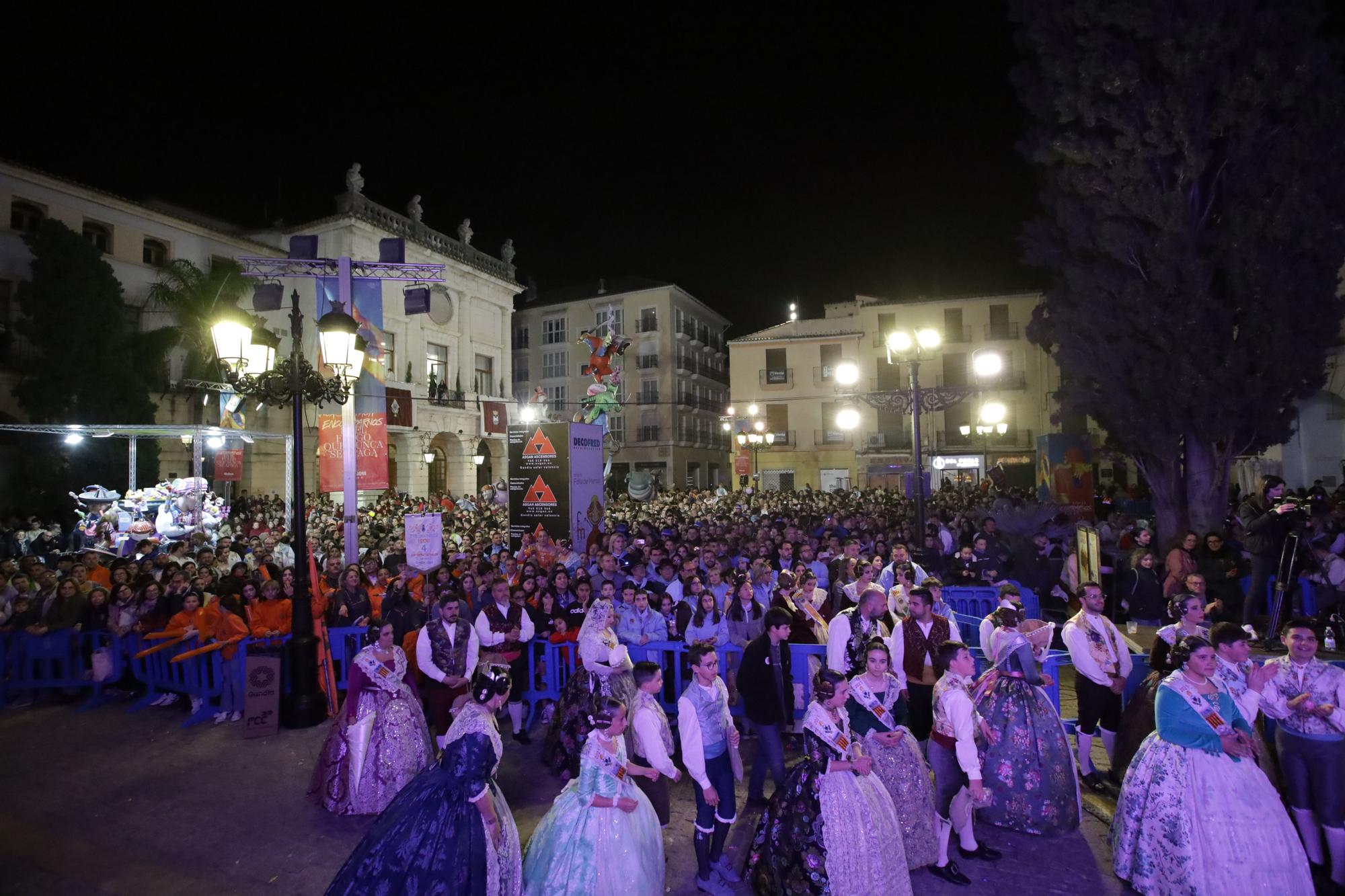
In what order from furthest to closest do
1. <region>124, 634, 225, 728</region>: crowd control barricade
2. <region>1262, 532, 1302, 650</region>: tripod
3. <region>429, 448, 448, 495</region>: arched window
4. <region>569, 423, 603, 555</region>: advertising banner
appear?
<region>429, 448, 448, 495</region>: arched window < <region>569, 423, 603, 555</region>: advertising banner < <region>1262, 532, 1302, 650</region>: tripod < <region>124, 634, 225, 728</region>: crowd control barricade

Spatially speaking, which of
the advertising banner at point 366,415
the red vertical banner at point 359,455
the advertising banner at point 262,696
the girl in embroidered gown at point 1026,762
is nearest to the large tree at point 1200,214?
the girl in embroidered gown at point 1026,762

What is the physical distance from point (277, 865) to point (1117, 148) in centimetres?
1668

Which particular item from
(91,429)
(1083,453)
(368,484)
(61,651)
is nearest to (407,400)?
(91,429)

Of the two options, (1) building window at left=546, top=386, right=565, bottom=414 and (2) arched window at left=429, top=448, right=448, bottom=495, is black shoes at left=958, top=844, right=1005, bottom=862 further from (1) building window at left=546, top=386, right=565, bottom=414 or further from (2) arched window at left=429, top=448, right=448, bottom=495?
(1) building window at left=546, top=386, right=565, bottom=414

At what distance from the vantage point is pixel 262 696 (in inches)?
291

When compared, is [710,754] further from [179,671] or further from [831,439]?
[831,439]

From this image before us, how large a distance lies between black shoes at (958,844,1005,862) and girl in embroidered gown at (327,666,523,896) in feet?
9.74

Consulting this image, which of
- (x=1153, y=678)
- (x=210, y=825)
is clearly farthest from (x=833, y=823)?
(x=210, y=825)

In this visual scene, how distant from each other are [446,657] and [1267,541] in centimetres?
999

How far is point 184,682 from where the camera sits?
8.14 metres

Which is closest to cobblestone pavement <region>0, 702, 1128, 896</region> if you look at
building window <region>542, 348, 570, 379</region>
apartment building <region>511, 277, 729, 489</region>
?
apartment building <region>511, 277, 729, 489</region>

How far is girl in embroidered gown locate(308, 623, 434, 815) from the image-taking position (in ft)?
18.2

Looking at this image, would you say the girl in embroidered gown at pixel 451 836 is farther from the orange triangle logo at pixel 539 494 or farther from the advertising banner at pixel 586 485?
the orange triangle logo at pixel 539 494

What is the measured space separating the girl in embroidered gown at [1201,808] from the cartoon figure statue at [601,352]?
592 inches
